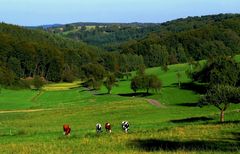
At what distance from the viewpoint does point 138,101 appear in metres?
90.2

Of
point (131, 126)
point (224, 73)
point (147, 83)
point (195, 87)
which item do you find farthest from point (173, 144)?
point (147, 83)

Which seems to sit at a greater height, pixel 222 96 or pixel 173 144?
pixel 222 96

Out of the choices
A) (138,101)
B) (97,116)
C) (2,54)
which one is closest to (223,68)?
(138,101)

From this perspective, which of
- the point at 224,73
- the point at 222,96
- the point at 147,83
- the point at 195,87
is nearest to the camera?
the point at 222,96

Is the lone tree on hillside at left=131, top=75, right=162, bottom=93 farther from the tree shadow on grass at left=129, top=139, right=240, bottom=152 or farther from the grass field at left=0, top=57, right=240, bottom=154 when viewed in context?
the tree shadow on grass at left=129, top=139, right=240, bottom=152

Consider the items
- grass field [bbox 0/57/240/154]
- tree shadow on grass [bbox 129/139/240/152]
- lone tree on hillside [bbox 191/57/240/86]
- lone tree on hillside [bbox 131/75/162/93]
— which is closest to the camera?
tree shadow on grass [bbox 129/139/240/152]

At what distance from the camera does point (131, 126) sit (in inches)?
1949

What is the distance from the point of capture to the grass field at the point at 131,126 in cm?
2919

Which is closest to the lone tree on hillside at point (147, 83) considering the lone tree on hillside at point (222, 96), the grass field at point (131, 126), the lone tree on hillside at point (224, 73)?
the grass field at point (131, 126)

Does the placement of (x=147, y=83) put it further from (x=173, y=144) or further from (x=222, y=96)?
(x=173, y=144)

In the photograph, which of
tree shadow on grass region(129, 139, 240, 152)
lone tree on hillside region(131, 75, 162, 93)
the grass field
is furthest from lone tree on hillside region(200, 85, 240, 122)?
lone tree on hillside region(131, 75, 162, 93)

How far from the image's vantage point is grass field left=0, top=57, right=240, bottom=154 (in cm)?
2919

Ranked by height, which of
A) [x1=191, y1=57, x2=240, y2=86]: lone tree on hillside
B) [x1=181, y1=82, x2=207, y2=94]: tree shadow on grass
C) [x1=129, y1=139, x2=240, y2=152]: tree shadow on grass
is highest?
[x1=191, y1=57, x2=240, y2=86]: lone tree on hillside

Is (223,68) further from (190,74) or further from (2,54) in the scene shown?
(2,54)
